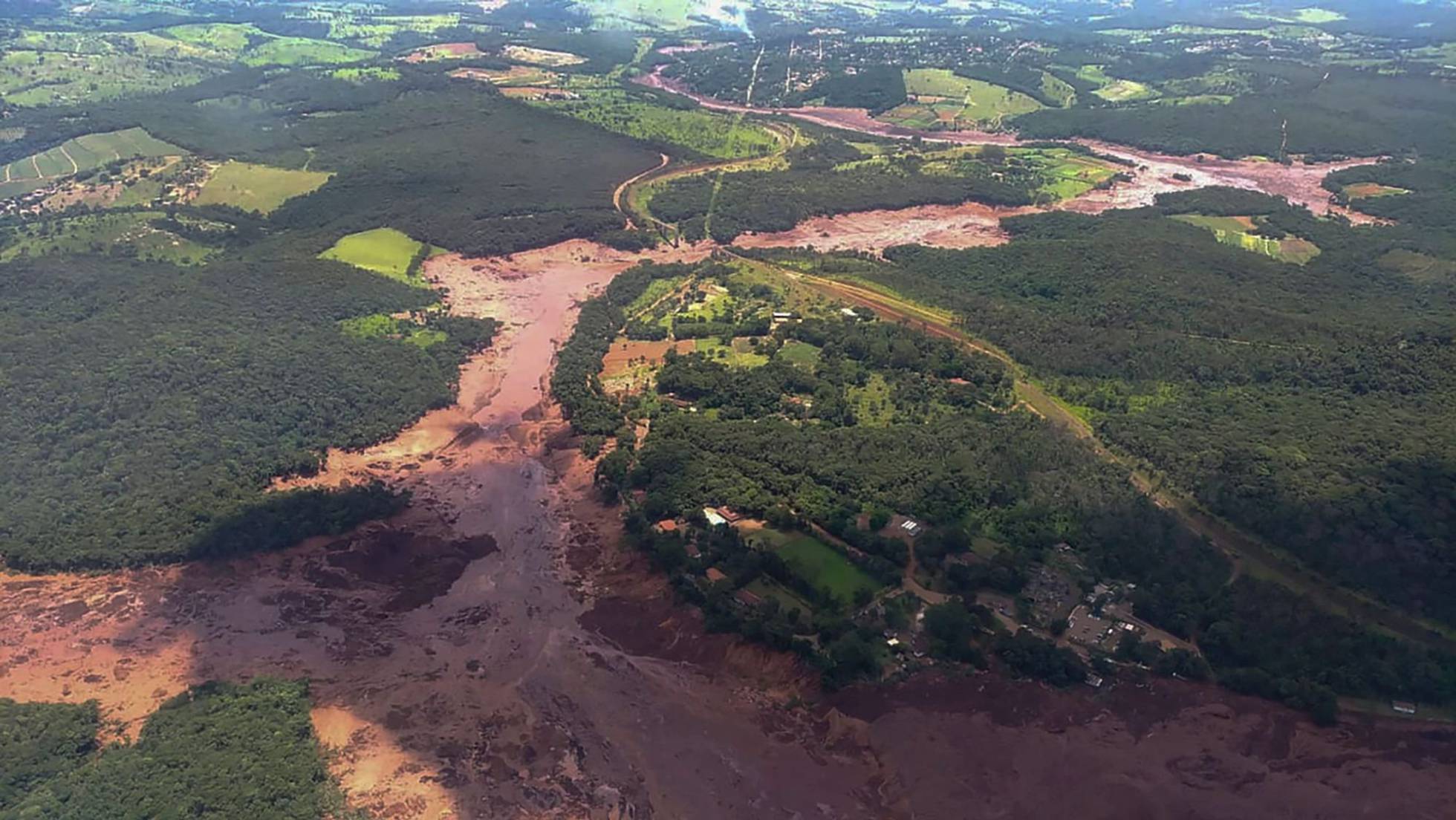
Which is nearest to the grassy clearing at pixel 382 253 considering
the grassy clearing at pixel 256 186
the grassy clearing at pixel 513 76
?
the grassy clearing at pixel 256 186

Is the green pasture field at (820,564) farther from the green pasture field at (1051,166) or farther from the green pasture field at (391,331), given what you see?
the green pasture field at (1051,166)

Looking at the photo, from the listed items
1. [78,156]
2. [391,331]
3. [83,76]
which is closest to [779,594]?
[391,331]

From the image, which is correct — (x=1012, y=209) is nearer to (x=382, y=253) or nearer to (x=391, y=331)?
(x=382, y=253)

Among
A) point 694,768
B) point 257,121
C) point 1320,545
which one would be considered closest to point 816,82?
point 257,121

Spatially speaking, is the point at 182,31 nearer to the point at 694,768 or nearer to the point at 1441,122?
the point at 694,768

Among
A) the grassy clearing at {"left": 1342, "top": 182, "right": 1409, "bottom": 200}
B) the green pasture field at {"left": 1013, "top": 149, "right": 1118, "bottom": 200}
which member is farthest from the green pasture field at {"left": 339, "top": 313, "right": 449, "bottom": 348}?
the grassy clearing at {"left": 1342, "top": 182, "right": 1409, "bottom": 200}
